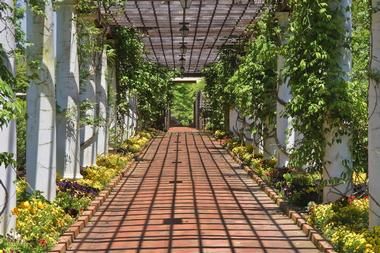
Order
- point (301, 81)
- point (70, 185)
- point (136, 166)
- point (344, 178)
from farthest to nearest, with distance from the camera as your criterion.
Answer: point (136, 166)
point (70, 185)
point (301, 81)
point (344, 178)

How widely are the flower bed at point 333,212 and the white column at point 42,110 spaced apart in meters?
3.42

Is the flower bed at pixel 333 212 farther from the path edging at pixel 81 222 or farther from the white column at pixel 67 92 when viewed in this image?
the white column at pixel 67 92

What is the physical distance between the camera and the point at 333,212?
7898mm

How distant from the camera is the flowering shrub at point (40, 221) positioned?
6613mm

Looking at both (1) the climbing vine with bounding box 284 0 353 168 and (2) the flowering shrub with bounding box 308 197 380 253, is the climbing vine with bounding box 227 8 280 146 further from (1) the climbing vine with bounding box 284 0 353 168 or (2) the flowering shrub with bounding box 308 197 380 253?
(2) the flowering shrub with bounding box 308 197 380 253

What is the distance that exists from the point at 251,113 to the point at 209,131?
71.2ft

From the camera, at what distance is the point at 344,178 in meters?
8.61

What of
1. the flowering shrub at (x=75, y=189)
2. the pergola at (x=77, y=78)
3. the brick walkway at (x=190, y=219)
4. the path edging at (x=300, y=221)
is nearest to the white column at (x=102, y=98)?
the pergola at (x=77, y=78)

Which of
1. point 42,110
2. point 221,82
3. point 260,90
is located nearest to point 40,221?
point 42,110

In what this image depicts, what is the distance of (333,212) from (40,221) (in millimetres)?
3453

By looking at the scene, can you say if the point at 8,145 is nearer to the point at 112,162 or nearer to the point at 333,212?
the point at 333,212

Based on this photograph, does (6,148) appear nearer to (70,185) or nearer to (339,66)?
Result: (70,185)

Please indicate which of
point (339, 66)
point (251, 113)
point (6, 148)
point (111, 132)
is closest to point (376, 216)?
point (339, 66)

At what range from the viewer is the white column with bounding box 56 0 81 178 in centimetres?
1085
